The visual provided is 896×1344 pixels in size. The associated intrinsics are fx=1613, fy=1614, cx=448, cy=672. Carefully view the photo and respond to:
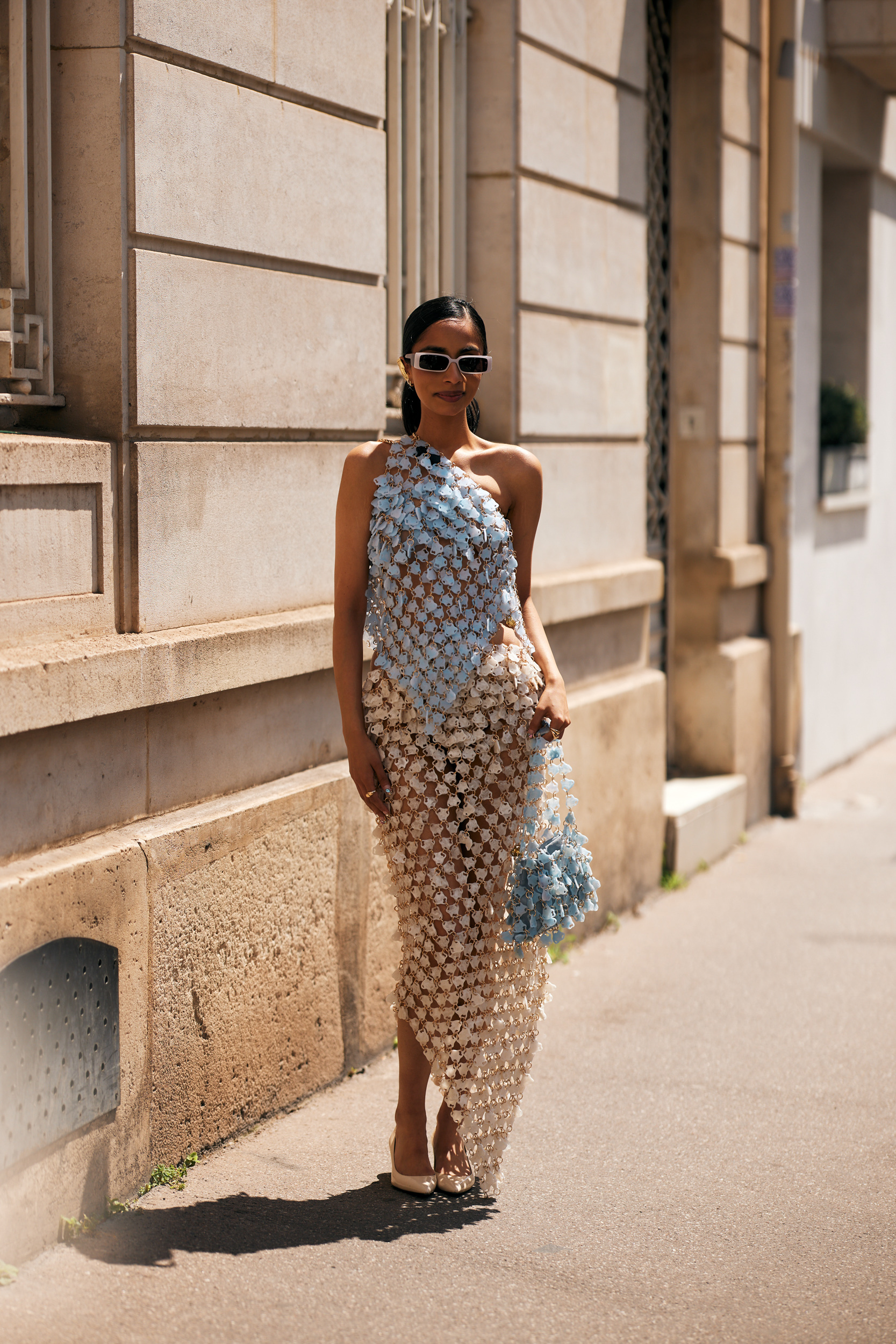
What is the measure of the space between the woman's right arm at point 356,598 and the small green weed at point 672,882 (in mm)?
3649

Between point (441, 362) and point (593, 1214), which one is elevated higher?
point (441, 362)

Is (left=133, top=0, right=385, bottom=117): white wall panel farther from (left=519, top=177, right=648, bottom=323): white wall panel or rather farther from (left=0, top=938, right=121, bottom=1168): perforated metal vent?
(left=0, top=938, right=121, bottom=1168): perforated metal vent

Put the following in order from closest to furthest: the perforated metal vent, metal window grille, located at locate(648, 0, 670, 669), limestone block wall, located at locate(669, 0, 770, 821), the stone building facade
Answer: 1. the perforated metal vent
2. the stone building facade
3. metal window grille, located at locate(648, 0, 670, 669)
4. limestone block wall, located at locate(669, 0, 770, 821)

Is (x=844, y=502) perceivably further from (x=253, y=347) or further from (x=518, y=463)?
(x=518, y=463)

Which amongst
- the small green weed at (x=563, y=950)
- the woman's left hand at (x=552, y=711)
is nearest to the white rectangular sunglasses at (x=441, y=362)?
the woman's left hand at (x=552, y=711)

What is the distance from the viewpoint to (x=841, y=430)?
34.8ft

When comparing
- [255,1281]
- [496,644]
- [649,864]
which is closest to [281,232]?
[496,644]

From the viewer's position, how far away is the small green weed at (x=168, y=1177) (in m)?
3.98

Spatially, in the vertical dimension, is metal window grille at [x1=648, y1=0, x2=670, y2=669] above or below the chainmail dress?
above

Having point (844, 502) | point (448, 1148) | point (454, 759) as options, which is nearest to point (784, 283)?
point (844, 502)

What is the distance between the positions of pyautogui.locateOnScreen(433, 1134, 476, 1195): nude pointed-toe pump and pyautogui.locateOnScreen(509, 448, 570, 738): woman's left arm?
42.5 inches

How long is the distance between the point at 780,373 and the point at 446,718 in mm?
5485

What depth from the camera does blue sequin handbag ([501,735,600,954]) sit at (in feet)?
12.8

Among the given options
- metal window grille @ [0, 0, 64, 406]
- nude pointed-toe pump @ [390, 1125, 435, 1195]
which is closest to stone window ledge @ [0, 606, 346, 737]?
metal window grille @ [0, 0, 64, 406]
